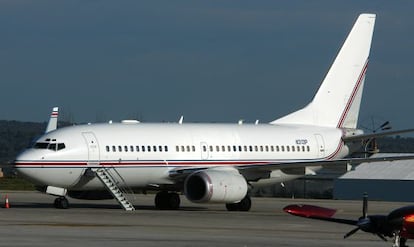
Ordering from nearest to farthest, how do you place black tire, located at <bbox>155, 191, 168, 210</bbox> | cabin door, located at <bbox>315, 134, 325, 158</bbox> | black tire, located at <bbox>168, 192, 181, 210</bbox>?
black tire, located at <bbox>168, 192, 181, 210</bbox>
black tire, located at <bbox>155, 191, 168, 210</bbox>
cabin door, located at <bbox>315, 134, 325, 158</bbox>

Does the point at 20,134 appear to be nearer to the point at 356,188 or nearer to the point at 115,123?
the point at 356,188

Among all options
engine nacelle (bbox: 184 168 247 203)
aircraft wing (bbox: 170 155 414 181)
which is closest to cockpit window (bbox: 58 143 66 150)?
aircraft wing (bbox: 170 155 414 181)

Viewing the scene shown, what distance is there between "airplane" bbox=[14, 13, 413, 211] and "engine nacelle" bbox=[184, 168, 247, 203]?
4cm

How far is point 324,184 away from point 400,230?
183 feet

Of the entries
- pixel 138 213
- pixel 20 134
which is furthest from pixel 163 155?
pixel 20 134

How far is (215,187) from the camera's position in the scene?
45531mm

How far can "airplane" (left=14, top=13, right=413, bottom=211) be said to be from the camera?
45781 millimetres

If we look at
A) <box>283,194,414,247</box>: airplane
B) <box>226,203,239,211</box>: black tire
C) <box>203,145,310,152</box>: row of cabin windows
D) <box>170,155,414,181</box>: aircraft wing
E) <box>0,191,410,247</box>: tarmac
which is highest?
<box>203,145,310,152</box>: row of cabin windows

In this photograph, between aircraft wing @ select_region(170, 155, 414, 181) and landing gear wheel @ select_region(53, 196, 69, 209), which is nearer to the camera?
landing gear wheel @ select_region(53, 196, 69, 209)

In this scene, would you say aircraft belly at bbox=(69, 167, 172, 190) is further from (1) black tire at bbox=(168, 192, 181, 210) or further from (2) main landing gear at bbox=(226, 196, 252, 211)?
(2) main landing gear at bbox=(226, 196, 252, 211)

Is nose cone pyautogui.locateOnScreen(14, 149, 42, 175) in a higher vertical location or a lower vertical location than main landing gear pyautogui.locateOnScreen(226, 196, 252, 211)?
higher

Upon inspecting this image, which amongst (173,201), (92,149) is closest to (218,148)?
(173,201)

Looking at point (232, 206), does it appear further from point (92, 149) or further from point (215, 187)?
point (92, 149)

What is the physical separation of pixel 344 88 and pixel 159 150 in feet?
38.9
